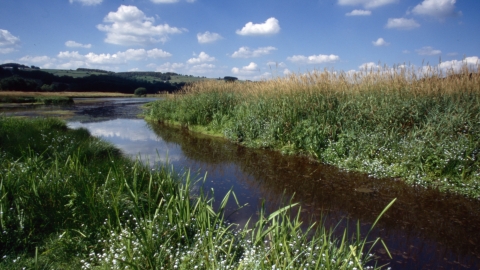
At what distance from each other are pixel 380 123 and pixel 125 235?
7423 millimetres

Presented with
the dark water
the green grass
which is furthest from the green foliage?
the dark water

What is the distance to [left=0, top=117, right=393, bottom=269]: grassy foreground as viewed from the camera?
338 cm

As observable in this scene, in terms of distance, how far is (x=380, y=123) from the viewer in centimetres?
896

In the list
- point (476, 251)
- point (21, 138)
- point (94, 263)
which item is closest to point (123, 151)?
point (21, 138)

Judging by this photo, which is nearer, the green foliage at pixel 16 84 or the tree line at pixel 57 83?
the green foliage at pixel 16 84

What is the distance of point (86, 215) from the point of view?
175 inches

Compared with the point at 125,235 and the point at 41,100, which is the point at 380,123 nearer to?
the point at 125,235

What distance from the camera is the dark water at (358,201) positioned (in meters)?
4.52

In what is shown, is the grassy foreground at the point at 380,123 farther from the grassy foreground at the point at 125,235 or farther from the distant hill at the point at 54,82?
the distant hill at the point at 54,82

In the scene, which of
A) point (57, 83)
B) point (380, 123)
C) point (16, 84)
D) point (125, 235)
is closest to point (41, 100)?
point (16, 84)

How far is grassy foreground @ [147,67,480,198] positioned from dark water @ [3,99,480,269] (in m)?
0.58

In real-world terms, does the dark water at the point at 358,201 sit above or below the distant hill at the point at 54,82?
below

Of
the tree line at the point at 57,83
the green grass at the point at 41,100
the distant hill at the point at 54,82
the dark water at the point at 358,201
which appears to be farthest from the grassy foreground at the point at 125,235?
the green grass at the point at 41,100

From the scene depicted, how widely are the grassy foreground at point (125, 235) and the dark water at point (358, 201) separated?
3.08 feet
